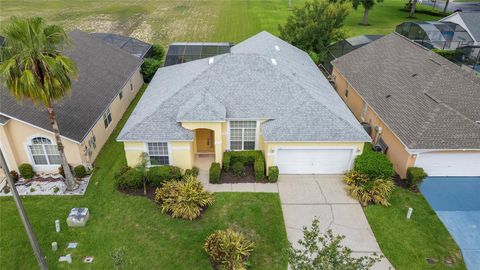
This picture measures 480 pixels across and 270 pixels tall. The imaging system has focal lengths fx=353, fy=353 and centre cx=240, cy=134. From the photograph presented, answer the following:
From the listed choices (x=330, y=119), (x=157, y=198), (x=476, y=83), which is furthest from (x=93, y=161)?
(x=476, y=83)

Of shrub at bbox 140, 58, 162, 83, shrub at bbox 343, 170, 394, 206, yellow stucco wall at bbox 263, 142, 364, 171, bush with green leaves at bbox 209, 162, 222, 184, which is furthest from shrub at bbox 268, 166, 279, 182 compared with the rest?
shrub at bbox 140, 58, 162, 83

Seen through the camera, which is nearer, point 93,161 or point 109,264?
point 109,264

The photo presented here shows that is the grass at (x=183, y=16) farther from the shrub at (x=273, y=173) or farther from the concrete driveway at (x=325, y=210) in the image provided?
the concrete driveway at (x=325, y=210)

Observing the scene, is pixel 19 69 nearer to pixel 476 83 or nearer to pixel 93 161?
pixel 93 161

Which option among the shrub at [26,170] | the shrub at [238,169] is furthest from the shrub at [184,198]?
the shrub at [26,170]

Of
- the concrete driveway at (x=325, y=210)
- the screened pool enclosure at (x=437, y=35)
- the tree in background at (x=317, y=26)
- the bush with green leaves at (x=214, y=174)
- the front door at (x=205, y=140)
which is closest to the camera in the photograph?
the concrete driveway at (x=325, y=210)

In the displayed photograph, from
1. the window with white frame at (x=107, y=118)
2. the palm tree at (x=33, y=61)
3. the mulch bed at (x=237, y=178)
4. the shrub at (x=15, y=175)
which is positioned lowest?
the mulch bed at (x=237, y=178)

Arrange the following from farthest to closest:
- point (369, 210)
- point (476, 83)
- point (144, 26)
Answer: point (144, 26) → point (476, 83) → point (369, 210)
